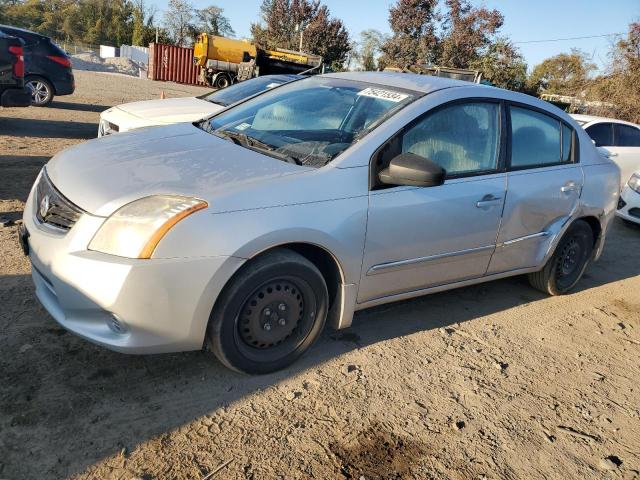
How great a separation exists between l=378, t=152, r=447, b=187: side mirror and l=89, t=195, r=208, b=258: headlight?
1095 mm

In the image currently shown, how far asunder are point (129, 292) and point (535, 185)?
2975 mm

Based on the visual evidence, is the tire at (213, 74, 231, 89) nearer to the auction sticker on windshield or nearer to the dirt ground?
the dirt ground

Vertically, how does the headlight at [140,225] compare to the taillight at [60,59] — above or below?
below

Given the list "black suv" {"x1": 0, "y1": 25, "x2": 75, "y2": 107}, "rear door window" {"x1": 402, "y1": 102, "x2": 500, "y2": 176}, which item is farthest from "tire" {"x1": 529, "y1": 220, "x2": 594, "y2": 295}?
"black suv" {"x1": 0, "y1": 25, "x2": 75, "y2": 107}

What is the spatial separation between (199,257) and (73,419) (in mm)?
950

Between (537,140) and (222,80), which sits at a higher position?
(222,80)

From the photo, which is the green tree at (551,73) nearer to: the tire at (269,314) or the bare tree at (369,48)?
the bare tree at (369,48)

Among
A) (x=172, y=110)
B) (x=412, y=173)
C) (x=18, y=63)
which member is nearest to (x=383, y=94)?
(x=412, y=173)

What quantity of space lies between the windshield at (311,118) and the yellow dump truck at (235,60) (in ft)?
80.8

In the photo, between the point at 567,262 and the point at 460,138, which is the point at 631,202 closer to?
the point at 567,262

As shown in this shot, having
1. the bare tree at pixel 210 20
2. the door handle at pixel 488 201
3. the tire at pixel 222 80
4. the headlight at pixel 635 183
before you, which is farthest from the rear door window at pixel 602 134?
the bare tree at pixel 210 20

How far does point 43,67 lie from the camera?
1166cm

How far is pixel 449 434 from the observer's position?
9.16 ft

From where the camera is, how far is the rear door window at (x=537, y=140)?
3947mm
